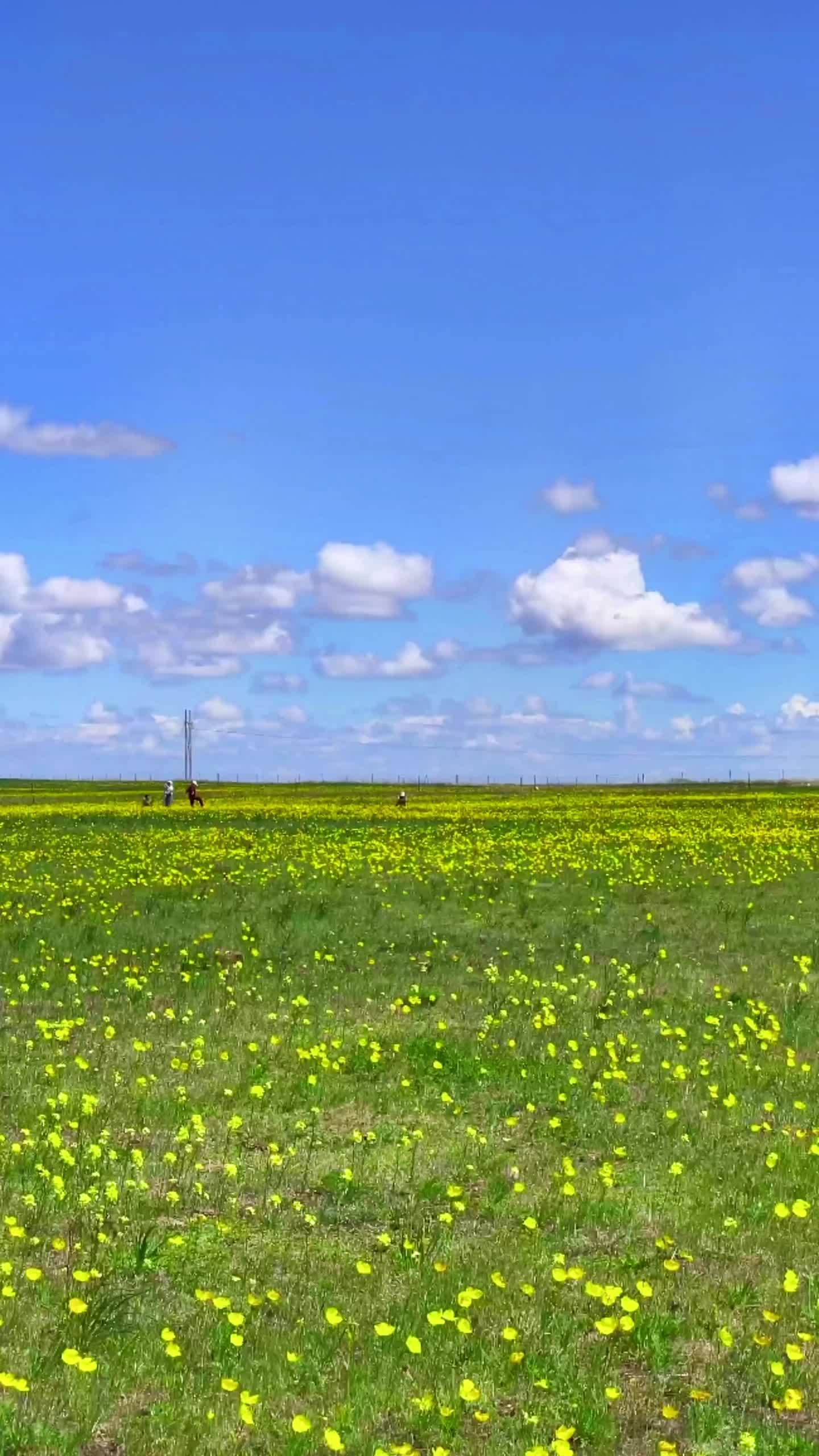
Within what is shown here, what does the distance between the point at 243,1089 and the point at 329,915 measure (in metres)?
12.3

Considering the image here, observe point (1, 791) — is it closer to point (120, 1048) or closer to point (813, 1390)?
point (120, 1048)

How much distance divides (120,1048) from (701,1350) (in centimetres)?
868

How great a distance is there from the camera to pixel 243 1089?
500 inches

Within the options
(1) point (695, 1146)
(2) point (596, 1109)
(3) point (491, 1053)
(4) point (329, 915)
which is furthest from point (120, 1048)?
(4) point (329, 915)

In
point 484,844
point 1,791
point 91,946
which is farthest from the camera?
point 1,791

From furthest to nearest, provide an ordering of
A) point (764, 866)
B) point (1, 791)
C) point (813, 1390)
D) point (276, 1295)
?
1. point (1, 791)
2. point (764, 866)
3. point (276, 1295)
4. point (813, 1390)

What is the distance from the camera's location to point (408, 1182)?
10.2 metres

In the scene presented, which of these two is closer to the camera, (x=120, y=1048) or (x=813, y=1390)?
(x=813, y=1390)

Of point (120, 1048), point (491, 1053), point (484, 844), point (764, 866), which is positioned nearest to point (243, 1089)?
point (120, 1048)

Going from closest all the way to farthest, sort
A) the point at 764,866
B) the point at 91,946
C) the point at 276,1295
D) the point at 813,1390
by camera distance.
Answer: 1. the point at 813,1390
2. the point at 276,1295
3. the point at 91,946
4. the point at 764,866

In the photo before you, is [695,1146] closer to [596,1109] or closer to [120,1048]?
[596,1109]

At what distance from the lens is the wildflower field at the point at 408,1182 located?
21.6 feet

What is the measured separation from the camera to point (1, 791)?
138 metres

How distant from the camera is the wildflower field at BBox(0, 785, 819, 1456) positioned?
21.6ft
